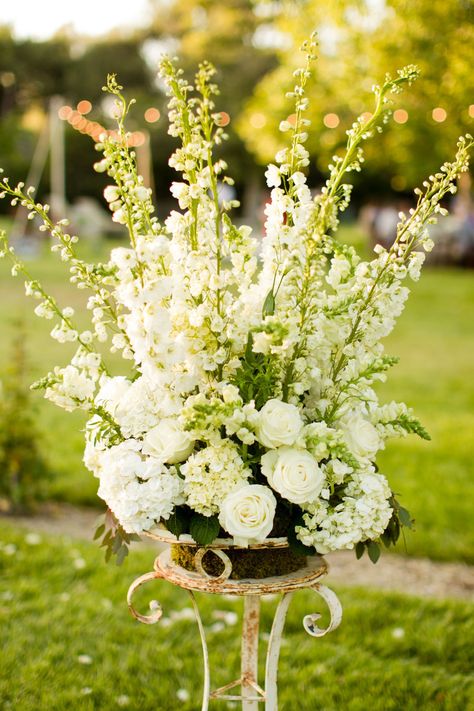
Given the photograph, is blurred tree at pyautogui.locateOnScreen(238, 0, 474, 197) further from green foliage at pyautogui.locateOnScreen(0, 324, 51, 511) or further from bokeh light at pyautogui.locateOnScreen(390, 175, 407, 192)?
bokeh light at pyautogui.locateOnScreen(390, 175, 407, 192)

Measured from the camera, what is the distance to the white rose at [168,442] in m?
2.13

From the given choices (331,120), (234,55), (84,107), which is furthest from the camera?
(234,55)

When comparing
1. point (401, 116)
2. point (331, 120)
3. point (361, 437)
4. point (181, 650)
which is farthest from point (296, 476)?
point (401, 116)

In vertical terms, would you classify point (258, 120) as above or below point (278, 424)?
above

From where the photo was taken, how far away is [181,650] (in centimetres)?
380

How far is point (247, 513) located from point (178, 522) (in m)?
0.22

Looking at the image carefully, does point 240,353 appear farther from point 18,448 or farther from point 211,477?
point 18,448

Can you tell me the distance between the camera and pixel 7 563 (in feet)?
15.3

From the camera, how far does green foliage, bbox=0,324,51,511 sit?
554cm

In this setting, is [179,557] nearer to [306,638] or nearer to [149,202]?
[149,202]

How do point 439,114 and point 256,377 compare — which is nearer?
point 256,377

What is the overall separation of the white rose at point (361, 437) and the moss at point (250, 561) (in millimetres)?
344

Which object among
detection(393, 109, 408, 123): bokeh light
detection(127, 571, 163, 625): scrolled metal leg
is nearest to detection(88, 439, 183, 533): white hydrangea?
detection(127, 571, 163, 625): scrolled metal leg

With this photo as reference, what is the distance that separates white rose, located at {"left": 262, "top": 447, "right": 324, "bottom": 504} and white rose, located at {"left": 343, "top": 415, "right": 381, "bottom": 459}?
6.2 inches
